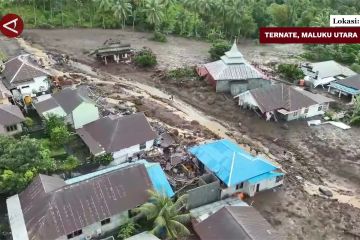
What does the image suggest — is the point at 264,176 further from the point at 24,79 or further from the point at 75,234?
the point at 24,79

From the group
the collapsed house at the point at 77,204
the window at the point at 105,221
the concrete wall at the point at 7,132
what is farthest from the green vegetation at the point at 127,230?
the concrete wall at the point at 7,132

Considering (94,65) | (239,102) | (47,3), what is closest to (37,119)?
(94,65)

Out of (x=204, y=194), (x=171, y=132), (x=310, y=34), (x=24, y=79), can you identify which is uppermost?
(x=310, y=34)

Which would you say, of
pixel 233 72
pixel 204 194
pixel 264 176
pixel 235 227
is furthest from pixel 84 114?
pixel 233 72

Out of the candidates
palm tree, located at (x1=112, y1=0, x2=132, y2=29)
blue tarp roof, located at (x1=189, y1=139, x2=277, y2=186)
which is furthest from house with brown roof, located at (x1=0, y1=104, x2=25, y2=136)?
palm tree, located at (x1=112, y1=0, x2=132, y2=29)

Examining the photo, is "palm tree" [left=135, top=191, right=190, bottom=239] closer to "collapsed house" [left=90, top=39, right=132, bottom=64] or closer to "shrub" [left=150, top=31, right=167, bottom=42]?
"collapsed house" [left=90, top=39, right=132, bottom=64]

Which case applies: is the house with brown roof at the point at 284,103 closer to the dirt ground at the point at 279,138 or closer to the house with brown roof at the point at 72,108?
the dirt ground at the point at 279,138
